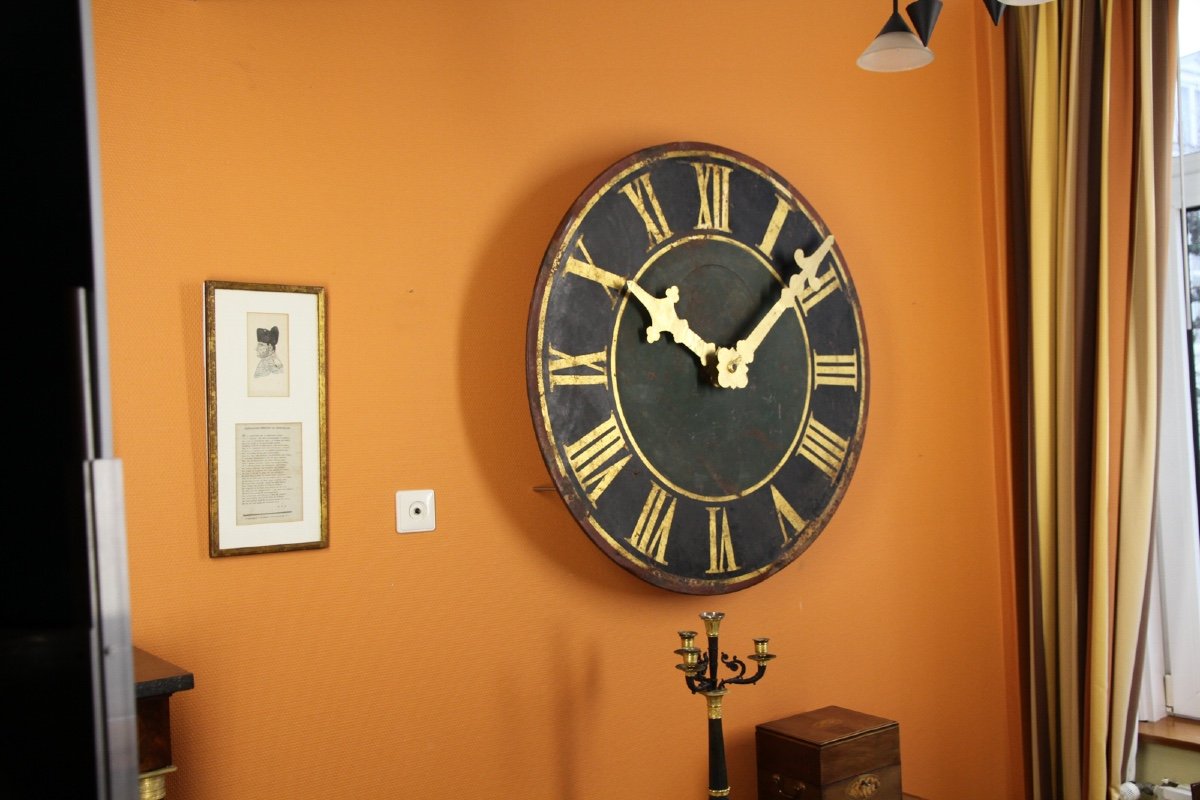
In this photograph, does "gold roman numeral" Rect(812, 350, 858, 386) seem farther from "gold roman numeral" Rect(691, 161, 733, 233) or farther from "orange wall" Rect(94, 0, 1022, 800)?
"gold roman numeral" Rect(691, 161, 733, 233)

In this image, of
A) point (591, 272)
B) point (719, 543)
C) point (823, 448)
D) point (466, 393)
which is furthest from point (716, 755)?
point (591, 272)

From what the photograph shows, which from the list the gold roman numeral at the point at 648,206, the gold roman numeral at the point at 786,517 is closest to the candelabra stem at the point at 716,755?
the gold roman numeral at the point at 786,517

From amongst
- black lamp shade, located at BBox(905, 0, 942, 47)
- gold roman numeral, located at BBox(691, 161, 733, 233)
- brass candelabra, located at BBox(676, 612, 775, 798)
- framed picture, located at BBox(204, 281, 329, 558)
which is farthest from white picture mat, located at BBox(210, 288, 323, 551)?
black lamp shade, located at BBox(905, 0, 942, 47)

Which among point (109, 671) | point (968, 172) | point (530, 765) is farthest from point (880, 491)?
point (109, 671)

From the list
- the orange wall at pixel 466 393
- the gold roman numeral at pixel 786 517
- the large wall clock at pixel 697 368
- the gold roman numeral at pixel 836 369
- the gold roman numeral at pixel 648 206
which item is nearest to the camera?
the orange wall at pixel 466 393

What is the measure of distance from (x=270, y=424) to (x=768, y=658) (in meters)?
1.02

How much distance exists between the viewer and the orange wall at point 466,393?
168 cm

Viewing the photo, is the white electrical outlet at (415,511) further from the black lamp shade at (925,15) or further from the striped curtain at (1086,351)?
the striped curtain at (1086,351)

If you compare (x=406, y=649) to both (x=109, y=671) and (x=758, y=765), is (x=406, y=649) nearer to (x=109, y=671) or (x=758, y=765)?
(x=758, y=765)

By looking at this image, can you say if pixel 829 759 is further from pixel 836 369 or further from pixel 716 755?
pixel 836 369

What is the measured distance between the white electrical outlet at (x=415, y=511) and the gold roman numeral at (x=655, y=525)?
39cm

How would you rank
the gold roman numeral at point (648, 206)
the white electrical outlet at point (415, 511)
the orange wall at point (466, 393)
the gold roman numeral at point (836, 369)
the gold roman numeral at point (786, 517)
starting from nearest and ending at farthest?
the orange wall at point (466, 393), the white electrical outlet at point (415, 511), the gold roman numeral at point (648, 206), the gold roman numeral at point (786, 517), the gold roman numeral at point (836, 369)

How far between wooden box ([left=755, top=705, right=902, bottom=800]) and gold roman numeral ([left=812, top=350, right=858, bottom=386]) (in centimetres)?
73

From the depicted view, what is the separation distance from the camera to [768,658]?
2018 mm
